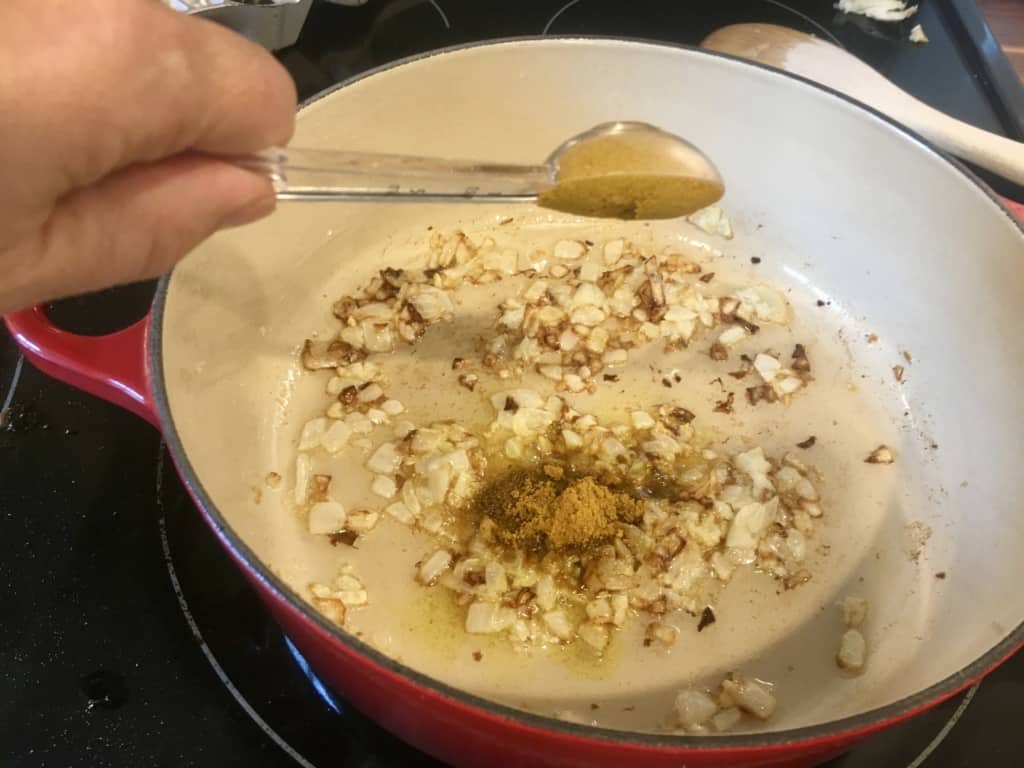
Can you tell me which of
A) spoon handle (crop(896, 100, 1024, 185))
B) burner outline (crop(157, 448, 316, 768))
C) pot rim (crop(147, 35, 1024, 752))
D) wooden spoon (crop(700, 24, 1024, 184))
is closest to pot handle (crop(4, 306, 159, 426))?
pot rim (crop(147, 35, 1024, 752))

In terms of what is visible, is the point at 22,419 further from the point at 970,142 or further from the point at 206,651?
the point at 970,142

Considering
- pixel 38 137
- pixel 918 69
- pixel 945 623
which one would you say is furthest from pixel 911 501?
pixel 38 137

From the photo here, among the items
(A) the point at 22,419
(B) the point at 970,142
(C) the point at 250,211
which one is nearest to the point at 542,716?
(C) the point at 250,211

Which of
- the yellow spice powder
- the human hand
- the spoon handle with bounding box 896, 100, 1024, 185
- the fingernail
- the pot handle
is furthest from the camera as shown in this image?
the spoon handle with bounding box 896, 100, 1024, 185

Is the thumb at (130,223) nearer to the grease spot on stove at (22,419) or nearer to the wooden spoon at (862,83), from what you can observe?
the grease spot on stove at (22,419)

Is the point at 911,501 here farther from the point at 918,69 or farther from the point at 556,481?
the point at 918,69

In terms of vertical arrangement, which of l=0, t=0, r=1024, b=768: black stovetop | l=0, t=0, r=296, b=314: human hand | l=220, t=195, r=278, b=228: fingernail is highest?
l=0, t=0, r=296, b=314: human hand

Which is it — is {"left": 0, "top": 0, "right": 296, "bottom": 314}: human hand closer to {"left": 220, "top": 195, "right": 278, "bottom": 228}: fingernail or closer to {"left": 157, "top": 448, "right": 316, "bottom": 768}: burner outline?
{"left": 220, "top": 195, "right": 278, "bottom": 228}: fingernail
